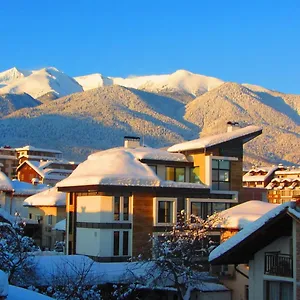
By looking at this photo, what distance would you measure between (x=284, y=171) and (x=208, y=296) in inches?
3204

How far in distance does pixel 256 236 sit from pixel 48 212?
48769 mm

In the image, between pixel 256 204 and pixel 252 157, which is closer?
pixel 256 204

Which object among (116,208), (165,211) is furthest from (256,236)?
(165,211)

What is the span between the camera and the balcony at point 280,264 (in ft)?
48.5

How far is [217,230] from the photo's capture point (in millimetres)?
36094

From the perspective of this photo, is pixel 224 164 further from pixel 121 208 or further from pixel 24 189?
pixel 24 189

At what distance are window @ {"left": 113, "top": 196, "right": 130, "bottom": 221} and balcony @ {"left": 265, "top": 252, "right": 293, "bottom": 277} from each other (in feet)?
69.1

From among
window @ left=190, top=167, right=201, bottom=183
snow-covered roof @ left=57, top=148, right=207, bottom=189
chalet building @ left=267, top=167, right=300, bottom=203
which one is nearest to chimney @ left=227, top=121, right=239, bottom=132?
window @ left=190, top=167, right=201, bottom=183

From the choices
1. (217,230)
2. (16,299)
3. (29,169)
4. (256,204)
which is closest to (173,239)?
(217,230)

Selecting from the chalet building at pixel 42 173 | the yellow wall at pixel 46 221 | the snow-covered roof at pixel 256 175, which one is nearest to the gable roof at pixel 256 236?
the yellow wall at pixel 46 221

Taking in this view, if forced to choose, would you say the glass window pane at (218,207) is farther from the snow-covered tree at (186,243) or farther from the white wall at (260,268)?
the white wall at (260,268)

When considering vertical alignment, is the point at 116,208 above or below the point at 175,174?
below

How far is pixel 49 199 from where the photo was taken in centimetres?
6112

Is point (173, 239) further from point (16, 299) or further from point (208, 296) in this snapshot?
point (16, 299)
